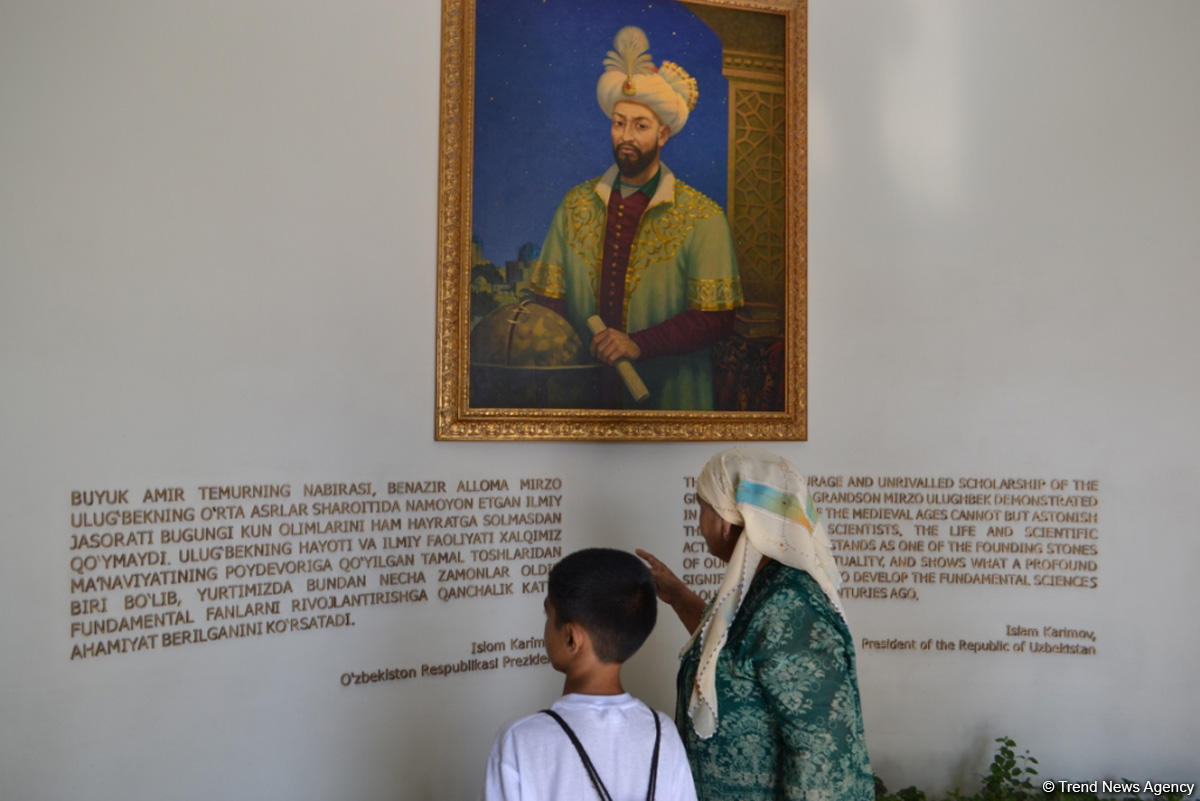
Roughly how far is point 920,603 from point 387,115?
3879 mm

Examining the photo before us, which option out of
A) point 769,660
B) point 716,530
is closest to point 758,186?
point 716,530

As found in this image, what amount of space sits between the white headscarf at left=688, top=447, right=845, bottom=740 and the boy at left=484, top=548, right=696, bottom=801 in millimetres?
422

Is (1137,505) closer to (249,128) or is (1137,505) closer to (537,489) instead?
(537,489)

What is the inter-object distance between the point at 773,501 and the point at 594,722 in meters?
0.87

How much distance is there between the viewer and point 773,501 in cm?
265

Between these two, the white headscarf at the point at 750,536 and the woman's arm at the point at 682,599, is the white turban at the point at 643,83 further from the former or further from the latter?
the white headscarf at the point at 750,536

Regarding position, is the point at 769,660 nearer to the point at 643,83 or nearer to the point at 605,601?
the point at 605,601

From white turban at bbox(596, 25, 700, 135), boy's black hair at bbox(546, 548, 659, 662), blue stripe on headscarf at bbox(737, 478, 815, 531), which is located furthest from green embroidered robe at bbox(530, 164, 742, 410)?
boy's black hair at bbox(546, 548, 659, 662)

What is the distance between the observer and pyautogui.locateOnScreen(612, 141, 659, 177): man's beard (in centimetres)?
530

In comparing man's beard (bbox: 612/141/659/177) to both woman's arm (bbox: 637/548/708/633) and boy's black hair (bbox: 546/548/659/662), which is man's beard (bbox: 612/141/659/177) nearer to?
woman's arm (bbox: 637/548/708/633)

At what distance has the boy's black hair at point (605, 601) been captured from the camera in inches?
86.7

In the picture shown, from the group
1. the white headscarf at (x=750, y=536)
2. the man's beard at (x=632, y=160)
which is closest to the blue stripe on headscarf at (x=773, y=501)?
the white headscarf at (x=750, y=536)

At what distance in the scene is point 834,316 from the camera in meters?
5.56

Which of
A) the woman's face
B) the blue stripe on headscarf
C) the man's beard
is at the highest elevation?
the man's beard
